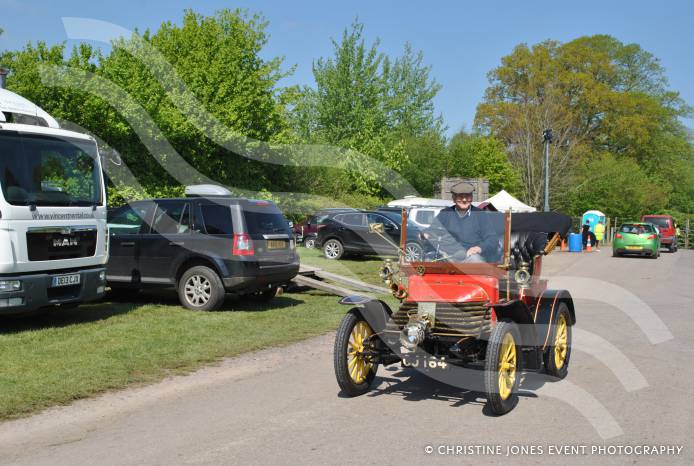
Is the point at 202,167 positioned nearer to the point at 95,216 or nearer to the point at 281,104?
the point at 281,104

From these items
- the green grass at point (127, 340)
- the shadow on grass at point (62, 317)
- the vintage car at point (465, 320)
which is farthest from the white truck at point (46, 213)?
the vintage car at point (465, 320)

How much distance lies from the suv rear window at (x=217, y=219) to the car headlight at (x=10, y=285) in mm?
3303

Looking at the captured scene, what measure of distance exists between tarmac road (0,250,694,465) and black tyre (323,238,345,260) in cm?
1489

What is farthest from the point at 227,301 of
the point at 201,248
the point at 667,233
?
the point at 667,233

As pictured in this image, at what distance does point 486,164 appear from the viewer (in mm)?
50625

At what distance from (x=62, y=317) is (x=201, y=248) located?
2.41 meters

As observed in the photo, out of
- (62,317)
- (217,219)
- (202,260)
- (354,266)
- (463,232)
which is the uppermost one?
(217,219)

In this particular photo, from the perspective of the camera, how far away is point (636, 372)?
25.9ft

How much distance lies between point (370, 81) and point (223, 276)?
3917 centimetres

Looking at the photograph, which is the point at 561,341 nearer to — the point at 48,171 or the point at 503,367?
the point at 503,367

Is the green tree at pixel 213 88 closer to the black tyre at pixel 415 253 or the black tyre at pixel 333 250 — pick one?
the black tyre at pixel 333 250

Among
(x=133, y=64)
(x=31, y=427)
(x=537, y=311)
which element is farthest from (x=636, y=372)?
(x=133, y=64)

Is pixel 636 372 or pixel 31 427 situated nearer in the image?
pixel 31 427

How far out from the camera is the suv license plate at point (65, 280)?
9.84 meters
